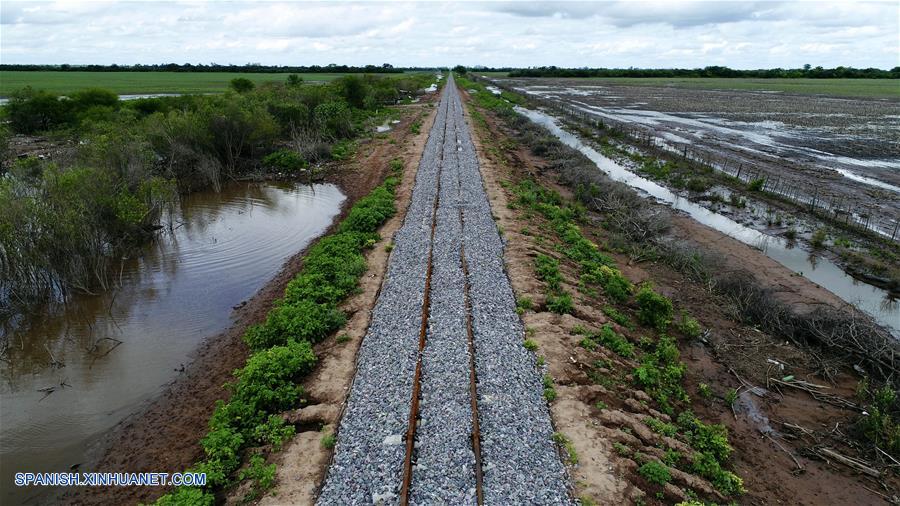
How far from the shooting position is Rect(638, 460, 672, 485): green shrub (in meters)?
8.69

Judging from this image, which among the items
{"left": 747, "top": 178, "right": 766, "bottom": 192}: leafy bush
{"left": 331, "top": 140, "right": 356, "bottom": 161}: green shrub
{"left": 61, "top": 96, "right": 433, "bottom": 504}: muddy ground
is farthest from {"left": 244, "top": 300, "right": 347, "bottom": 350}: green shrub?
{"left": 747, "top": 178, "right": 766, "bottom": 192}: leafy bush

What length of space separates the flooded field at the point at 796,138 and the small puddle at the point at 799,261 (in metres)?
5.07

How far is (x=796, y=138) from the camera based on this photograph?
1828 inches

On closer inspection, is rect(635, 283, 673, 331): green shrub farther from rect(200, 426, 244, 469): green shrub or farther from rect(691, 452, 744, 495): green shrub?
rect(200, 426, 244, 469): green shrub

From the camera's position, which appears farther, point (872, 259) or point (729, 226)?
point (729, 226)

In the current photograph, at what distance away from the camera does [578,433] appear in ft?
31.3

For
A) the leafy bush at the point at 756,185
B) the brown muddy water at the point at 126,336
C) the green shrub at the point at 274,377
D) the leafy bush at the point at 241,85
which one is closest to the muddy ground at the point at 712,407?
the green shrub at the point at 274,377

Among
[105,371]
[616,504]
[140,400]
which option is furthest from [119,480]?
[616,504]

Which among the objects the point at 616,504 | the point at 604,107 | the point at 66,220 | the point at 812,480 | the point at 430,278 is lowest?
the point at 812,480

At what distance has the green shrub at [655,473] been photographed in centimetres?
869

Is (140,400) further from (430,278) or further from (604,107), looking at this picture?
(604,107)

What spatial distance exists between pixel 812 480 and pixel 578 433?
15.4ft

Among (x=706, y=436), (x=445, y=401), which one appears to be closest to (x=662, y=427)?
(x=706, y=436)

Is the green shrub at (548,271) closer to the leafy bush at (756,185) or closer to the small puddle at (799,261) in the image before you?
the small puddle at (799,261)
